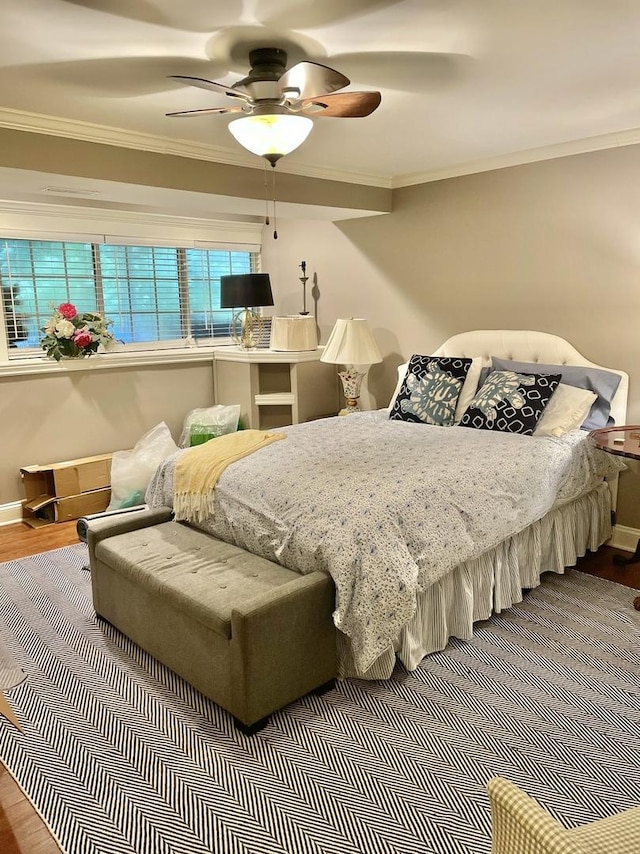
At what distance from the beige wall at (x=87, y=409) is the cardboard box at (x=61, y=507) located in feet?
0.51

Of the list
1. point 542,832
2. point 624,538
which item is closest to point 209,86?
point 542,832

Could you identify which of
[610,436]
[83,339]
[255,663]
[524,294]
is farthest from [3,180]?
[610,436]

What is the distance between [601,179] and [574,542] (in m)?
2.12

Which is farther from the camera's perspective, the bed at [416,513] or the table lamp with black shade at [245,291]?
the table lamp with black shade at [245,291]

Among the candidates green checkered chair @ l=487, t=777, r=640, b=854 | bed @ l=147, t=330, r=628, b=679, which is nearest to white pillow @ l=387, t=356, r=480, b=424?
bed @ l=147, t=330, r=628, b=679

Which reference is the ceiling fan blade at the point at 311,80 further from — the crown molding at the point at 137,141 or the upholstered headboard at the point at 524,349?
the upholstered headboard at the point at 524,349

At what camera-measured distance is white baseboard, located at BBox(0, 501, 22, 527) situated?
4441 millimetres

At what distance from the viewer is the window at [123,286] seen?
4582mm

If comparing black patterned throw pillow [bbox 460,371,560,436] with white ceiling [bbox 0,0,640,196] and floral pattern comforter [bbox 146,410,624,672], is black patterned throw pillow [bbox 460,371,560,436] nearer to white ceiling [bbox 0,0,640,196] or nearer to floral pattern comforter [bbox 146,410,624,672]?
floral pattern comforter [bbox 146,410,624,672]

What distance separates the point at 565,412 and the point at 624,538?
99cm

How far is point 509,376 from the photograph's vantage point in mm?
3771

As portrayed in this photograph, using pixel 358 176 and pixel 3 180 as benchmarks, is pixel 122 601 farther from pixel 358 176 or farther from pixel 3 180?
pixel 358 176

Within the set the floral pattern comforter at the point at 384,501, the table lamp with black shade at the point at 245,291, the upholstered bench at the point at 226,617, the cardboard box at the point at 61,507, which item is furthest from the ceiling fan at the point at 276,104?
the cardboard box at the point at 61,507

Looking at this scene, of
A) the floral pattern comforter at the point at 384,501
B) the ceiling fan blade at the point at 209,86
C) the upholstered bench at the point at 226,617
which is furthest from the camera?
the floral pattern comforter at the point at 384,501
